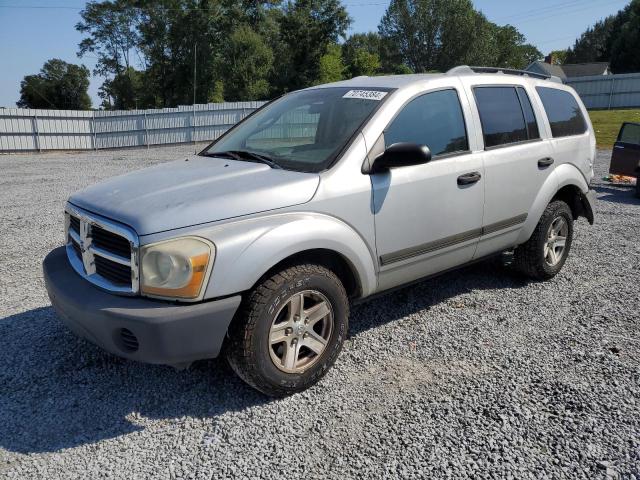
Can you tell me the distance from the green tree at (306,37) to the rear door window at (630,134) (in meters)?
38.5

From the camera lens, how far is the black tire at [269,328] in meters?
2.76

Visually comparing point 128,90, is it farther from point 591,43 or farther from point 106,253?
point 591,43

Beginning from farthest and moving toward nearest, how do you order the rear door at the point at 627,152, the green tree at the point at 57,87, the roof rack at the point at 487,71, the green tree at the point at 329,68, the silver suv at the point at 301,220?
the green tree at the point at 57,87
the green tree at the point at 329,68
the rear door at the point at 627,152
the roof rack at the point at 487,71
the silver suv at the point at 301,220

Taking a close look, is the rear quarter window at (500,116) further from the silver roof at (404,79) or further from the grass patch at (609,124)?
the grass patch at (609,124)

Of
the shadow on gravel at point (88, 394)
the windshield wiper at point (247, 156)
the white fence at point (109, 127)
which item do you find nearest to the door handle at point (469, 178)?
the windshield wiper at point (247, 156)

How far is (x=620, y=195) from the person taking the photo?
10.4 meters

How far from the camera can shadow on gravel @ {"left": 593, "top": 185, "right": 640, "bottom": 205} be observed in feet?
31.8

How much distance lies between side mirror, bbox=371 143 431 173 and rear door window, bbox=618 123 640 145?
33.7 feet

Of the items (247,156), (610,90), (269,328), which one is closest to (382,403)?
(269,328)

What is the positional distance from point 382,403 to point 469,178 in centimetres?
181

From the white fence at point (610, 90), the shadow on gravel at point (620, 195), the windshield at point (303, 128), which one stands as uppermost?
the white fence at point (610, 90)

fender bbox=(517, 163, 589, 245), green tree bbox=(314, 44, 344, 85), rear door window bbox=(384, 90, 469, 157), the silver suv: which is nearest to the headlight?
the silver suv

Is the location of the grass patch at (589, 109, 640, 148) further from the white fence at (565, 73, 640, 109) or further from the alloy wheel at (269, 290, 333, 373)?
the alloy wheel at (269, 290, 333, 373)

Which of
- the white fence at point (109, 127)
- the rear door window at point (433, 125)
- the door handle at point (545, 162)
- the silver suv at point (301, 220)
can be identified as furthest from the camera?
the white fence at point (109, 127)
